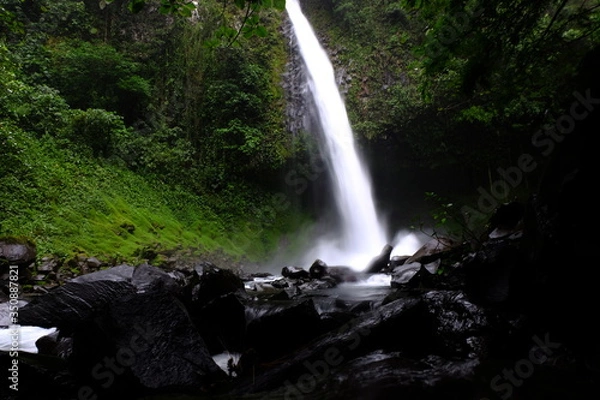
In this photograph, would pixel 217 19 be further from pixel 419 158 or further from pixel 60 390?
pixel 60 390

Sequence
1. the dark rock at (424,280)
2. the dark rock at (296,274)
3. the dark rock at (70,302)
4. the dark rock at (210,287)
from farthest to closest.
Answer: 1. the dark rock at (296,274)
2. the dark rock at (424,280)
3. the dark rock at (210,287)
4. the dark rock at (70,302)

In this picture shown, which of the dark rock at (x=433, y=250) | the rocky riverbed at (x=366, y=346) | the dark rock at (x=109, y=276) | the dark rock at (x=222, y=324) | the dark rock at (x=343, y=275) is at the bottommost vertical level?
the rocky riverbed at (x=366, y=346)

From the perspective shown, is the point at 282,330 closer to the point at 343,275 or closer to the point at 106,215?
the point at 343,275

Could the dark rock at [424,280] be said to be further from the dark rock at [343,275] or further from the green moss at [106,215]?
the green moss at [106,215]

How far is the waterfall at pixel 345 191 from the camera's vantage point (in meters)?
18.3

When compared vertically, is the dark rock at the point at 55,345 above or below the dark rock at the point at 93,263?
below

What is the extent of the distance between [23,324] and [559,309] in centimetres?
708

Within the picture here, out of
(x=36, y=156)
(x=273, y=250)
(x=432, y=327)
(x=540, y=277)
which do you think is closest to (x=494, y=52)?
(x=540, y=277)

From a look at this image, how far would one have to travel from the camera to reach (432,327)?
12.3 ft

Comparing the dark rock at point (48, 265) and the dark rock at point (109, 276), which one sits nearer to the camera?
the dark rock at point (109, 276)

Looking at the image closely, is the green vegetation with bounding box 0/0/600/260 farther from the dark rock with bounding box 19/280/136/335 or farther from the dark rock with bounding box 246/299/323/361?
the dark rock with bounding box 246/299/323/361

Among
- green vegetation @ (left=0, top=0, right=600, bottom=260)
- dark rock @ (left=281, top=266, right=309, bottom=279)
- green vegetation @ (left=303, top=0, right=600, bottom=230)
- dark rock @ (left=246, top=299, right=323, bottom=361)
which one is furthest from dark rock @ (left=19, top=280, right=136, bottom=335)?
dark rock @ (left=281, top=266, right=309, bottom=279)

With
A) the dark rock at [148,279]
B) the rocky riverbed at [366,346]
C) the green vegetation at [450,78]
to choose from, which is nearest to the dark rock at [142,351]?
the rocky riverbed at [366,346]

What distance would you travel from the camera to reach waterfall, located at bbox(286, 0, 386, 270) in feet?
60.2
